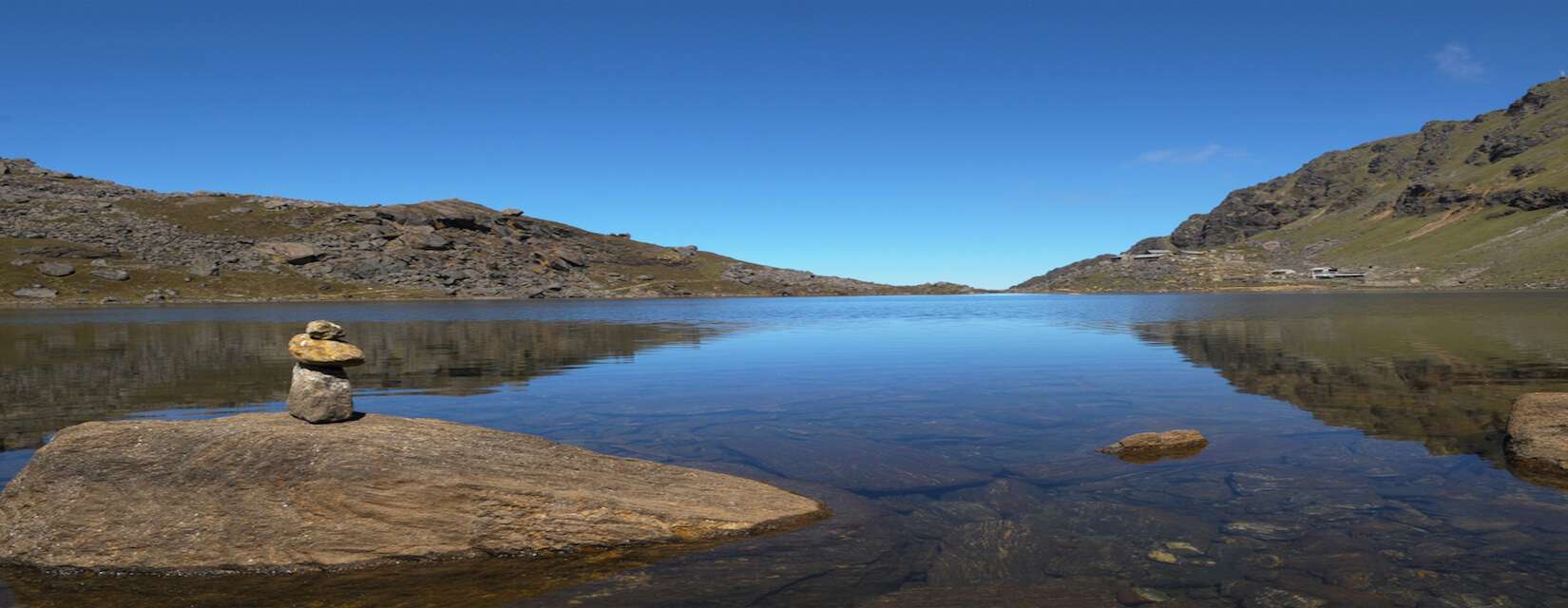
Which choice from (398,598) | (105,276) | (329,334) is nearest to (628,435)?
(329,334)

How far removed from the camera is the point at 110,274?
19062 cm

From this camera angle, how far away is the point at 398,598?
36.9ft

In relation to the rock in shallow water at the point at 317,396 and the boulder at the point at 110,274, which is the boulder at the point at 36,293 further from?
the rock in shallow water at the point at 317,396

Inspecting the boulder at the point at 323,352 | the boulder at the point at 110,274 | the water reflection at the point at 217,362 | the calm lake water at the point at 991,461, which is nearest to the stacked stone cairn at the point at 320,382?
the boulder at the point at 323,352

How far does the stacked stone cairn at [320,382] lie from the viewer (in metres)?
16.1

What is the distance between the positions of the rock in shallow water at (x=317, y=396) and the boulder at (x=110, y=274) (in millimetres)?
232268

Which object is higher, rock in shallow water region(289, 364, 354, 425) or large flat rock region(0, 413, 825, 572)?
rock in shallow water region(289, 364, 354, 425)

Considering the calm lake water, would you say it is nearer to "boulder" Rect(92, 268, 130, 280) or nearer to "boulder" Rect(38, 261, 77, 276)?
"boulder" Rect(38, 261, 77, 276)

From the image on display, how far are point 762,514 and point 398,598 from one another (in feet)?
20.8

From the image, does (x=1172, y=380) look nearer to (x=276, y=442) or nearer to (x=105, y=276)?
(x=276, y=442)

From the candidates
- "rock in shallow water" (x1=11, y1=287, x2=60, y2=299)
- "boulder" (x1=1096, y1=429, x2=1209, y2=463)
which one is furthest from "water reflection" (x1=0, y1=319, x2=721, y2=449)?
"rock in shallow water" (x1=11, y1=287, x2=60, y2=299)

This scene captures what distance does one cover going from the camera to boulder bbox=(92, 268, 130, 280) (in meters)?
189

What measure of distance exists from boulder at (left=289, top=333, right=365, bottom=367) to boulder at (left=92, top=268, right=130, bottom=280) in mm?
231809

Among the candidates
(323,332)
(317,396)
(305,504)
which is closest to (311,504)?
(305,504)
